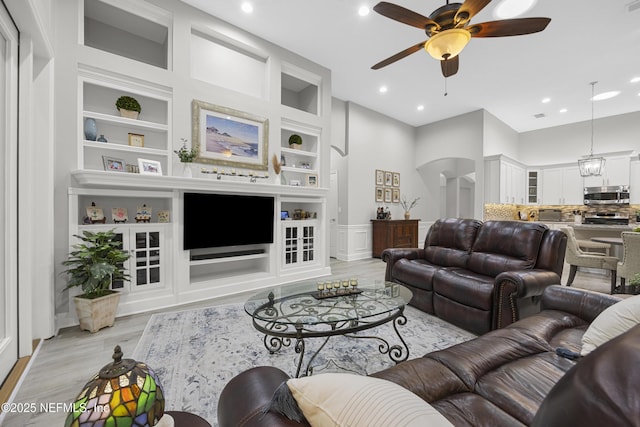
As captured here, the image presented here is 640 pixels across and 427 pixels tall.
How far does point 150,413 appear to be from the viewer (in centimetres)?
68

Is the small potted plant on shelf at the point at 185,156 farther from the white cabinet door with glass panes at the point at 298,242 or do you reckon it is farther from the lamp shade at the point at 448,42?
the lamp shade at the point at 448,42

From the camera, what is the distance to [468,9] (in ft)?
7.16

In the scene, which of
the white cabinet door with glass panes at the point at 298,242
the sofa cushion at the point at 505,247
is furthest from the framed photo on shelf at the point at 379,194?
the sofa cushion at the point at 505,247

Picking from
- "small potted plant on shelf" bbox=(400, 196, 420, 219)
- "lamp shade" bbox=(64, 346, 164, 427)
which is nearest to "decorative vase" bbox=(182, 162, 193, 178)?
"lamp shade" bbox=(64, 346, 164, 427)

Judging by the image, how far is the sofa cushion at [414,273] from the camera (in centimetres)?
303

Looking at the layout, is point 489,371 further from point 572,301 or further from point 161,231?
point 161,231

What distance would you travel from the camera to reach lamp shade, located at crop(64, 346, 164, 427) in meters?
0.61

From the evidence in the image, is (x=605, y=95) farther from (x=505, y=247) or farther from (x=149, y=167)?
(x=149, y=167)

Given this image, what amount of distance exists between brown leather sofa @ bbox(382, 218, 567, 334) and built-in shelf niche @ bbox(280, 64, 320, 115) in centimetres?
313

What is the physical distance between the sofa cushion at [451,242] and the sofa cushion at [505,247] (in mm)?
93

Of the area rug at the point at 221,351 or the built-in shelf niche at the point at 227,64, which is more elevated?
the built-in shelf niche at the point at 227,64

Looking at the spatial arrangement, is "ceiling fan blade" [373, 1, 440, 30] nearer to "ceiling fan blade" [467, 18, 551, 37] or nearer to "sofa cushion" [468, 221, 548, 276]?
"ceiling fan blade" [467, 18, 551, 37]

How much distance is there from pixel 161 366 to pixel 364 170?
5446 mm

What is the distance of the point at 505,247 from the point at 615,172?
590cm
